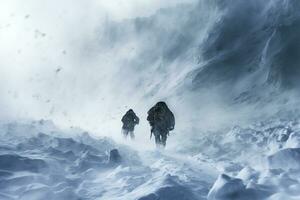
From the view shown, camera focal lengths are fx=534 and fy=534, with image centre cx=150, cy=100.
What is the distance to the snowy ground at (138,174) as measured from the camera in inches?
297

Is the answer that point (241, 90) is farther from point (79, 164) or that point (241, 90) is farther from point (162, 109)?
point (79, 164)

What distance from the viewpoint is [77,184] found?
359 inches

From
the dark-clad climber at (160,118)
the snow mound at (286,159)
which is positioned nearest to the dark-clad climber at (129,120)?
the dark-clad climber at (160,118)

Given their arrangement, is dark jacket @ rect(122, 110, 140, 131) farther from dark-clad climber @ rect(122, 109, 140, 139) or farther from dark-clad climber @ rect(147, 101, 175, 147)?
dark-clad climber @ rect(147, 101, 175, 147)

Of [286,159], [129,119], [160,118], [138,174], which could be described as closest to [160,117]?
[160,118]

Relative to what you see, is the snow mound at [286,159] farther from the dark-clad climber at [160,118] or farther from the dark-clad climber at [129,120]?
the dark-clad climber at [129,120]

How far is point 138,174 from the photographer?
9.52m

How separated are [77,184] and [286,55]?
911 inches

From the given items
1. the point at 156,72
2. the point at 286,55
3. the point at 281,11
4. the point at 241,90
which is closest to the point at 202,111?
the point at 241,90

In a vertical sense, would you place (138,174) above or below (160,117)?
below

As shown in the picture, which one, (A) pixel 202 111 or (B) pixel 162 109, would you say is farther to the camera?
(A) pixel 202 111

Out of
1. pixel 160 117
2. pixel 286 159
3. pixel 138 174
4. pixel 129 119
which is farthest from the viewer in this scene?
pixel 129 119

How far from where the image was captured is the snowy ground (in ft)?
24.8

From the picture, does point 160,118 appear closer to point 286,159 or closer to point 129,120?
point 129,120
